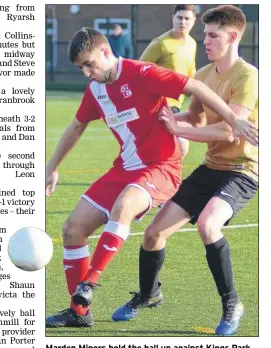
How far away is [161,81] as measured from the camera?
22.1 feet

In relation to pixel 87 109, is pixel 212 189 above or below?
below

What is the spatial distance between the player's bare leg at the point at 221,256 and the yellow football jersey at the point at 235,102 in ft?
1.10

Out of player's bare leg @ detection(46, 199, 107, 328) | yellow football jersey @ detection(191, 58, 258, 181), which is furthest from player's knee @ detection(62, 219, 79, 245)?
yellow football jersey @ detection(191, 58, 258, 181)

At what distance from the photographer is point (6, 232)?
6777 millimetres

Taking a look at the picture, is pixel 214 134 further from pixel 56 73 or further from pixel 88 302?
pixel 56 73

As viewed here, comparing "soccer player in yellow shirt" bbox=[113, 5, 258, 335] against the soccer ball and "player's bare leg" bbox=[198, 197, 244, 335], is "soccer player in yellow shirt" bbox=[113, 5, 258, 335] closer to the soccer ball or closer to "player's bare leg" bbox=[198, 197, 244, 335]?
"player's bare leg" bbox=[198, 197, 244, 335]

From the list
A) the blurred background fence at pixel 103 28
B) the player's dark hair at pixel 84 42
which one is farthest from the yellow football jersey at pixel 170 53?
the blurred background fence at pixel 103 28

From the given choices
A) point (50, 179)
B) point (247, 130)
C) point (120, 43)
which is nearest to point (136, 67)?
point (247, 130)

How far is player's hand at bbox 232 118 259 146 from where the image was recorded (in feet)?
21.2

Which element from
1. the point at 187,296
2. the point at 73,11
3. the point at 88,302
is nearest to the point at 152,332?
the point at 88,302

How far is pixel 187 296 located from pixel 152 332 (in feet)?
3.33

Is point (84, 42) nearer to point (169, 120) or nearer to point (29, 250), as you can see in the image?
point (169, 120)

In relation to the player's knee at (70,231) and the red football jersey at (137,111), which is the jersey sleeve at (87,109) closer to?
the red football jersey at (137,111)

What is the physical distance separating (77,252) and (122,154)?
0.73m
